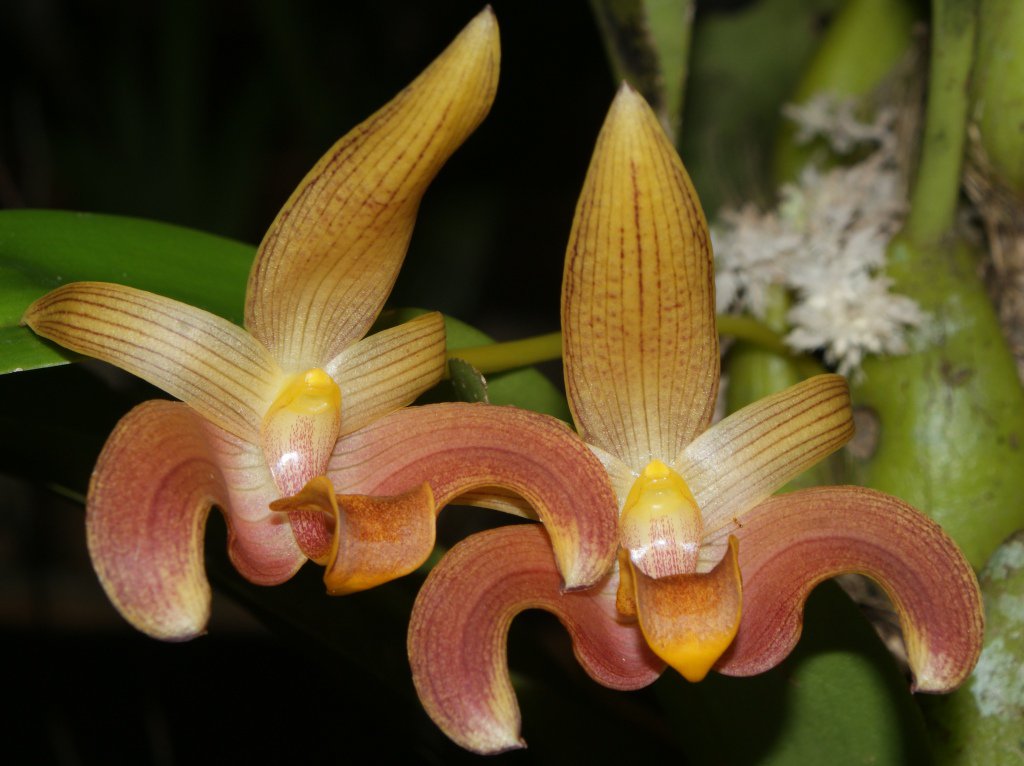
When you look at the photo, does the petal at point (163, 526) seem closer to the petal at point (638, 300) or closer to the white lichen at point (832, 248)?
the petal at point (638, 300)

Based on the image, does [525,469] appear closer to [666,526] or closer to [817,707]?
[666,526]

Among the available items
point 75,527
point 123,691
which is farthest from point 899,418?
point 75,527

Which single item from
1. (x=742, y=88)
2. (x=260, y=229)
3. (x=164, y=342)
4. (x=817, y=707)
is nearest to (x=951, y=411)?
(x=817, y=707)

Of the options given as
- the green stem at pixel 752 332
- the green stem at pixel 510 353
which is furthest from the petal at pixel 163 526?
the green stem at pixel 752 332

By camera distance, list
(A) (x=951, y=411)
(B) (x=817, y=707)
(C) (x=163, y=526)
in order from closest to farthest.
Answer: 1. (C) (x=163, y=526)
2. (B) (x=817, y=707)
3. (A) (x=951, y=411)

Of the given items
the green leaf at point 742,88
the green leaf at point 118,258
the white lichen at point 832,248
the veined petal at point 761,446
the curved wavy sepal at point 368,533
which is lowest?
the curved wavy sepal at point 368,533

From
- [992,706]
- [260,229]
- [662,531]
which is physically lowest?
[992,706]

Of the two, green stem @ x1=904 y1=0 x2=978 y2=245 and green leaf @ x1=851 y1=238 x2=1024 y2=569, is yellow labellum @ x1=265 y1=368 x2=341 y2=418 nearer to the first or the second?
green leaf @ x1=851 y1=238 x2=1024 y2=569

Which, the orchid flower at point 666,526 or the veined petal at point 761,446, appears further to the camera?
the veined petal at point 761,446

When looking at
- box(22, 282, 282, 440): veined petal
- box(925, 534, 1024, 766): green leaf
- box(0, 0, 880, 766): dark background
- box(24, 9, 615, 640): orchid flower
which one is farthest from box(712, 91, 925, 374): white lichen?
box(22, 282, 282, 440): veined petal
